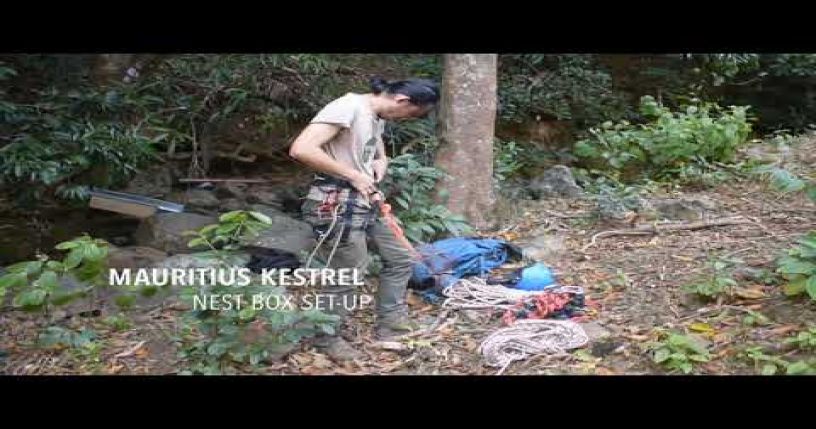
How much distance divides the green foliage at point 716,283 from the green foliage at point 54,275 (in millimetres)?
2261

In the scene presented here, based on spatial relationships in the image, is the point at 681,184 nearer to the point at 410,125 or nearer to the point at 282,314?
the point at 410,125

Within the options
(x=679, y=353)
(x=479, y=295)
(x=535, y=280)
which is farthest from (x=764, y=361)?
(x=479, y=295)

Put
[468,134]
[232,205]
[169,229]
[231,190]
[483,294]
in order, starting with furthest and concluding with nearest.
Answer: [231,190], [232,205], [468,134], [169,229], [483,294]

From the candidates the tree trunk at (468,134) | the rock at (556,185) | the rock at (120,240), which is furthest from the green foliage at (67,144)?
the rock at (556,185)

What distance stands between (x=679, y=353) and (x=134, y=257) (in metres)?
2.57

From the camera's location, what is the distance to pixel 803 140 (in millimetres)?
5629

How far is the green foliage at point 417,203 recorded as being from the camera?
3812mm

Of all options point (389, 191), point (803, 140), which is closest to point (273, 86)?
point (389, 191)

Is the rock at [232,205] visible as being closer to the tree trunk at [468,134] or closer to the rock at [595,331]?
the tree trunk at [468,134]

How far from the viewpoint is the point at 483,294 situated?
10.7 ft

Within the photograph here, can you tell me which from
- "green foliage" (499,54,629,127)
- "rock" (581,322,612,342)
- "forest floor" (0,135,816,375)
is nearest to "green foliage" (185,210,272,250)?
"forest floor" (0,135,816,375)

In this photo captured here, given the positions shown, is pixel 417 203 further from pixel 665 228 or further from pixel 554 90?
pixel 554 90

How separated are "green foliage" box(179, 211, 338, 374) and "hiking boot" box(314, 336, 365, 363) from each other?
0.38ft

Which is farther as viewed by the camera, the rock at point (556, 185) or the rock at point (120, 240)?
the rock at point (556, 185)
